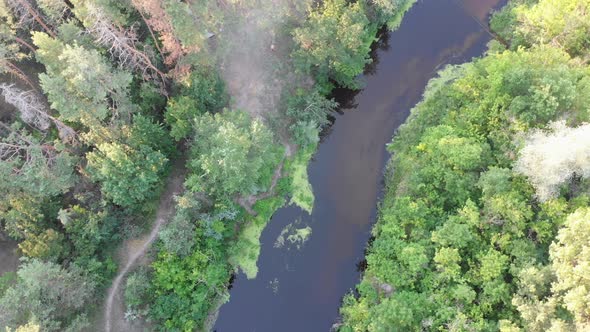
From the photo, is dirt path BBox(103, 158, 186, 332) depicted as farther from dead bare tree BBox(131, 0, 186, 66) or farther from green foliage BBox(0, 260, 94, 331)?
dead bare tree BBox(131, 0, 186, 66)

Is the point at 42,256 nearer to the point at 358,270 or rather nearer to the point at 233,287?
the point at 233,287

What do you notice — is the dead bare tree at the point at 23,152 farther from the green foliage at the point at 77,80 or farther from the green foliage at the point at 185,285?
the green foliage at the point at 185,285

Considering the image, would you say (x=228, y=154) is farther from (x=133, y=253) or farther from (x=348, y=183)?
(x=348, y=183)

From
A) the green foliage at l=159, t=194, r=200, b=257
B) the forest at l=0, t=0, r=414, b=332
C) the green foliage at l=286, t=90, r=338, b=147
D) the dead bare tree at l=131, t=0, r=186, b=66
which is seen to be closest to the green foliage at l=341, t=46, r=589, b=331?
the green foliage at l=286, t=90, r=338, b=147

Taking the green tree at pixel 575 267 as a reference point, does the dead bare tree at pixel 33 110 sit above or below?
Answer: below

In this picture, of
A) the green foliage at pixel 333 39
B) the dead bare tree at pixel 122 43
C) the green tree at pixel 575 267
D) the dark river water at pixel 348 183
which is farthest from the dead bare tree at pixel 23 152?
the green tree at pixel 575 267

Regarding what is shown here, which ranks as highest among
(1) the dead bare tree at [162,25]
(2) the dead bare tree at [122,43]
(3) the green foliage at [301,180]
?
(1) the dead bare tree at [162,25]
